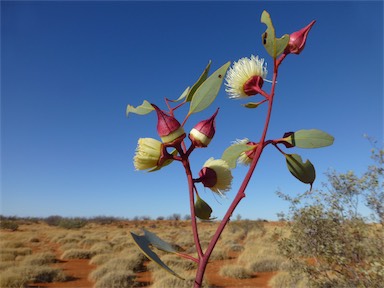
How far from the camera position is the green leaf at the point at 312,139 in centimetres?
51

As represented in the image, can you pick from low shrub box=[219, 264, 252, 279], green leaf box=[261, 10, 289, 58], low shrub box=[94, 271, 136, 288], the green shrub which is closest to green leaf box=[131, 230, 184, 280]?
green leaf box=[261, 10, 289, 58]

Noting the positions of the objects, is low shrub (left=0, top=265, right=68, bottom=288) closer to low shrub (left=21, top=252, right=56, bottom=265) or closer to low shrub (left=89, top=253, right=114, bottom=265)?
low shrub (left=21, top=252, right=56, bottom=265)

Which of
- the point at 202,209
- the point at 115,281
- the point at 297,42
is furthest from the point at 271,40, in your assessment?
the point at 115,281

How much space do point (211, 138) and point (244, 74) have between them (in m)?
0.16

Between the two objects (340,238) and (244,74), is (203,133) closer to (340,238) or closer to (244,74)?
(244,74)

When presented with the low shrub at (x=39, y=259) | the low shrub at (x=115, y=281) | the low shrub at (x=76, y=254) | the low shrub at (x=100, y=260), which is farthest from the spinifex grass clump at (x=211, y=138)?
the low shrub at (x=76, y=254)

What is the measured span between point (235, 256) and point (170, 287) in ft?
19.4

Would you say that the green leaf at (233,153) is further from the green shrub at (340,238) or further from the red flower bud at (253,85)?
the green shrub at (340,238)

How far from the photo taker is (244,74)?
2.03ft

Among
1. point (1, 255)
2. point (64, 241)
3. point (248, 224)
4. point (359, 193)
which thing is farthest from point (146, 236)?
point (248, 224)

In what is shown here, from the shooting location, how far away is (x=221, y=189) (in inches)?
24.8

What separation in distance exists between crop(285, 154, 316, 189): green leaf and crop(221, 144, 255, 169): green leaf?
8 centimetres

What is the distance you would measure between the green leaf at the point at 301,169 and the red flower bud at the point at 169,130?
189 millimetres

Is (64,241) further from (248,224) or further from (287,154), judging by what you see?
(287,154)
